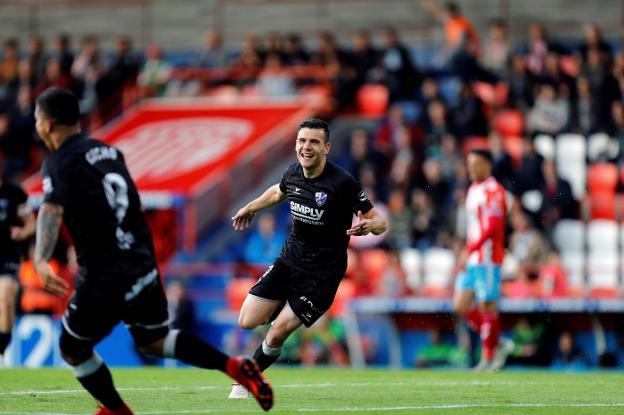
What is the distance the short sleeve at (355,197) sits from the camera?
35.4 feet

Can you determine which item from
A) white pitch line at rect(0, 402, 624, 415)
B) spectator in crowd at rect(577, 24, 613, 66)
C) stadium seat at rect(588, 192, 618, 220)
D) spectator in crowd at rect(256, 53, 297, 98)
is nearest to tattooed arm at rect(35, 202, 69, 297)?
white pitch line at rect(0, 402, 624, 415)

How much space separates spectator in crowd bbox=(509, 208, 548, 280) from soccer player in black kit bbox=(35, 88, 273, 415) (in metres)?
12.5

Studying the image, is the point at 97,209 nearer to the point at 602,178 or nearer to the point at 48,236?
the point at 48,236

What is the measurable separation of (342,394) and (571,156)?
12.9 meters

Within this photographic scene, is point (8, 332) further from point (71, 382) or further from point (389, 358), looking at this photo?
point (389, 358)

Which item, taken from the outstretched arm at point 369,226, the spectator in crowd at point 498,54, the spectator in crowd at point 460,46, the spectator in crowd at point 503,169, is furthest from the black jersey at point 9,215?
the spectator in crowd at point 498,54

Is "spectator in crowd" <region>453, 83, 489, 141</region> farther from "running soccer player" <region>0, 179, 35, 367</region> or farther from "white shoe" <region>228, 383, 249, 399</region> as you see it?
"white shoe" <region>228, 383, 249, 399</region>

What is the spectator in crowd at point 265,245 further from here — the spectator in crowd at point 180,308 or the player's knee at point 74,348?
the player's knee at point 74,348

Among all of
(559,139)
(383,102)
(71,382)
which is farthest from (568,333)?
(71,382)

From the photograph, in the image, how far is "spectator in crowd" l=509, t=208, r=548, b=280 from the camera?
66.5 feet

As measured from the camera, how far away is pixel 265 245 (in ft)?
75.8

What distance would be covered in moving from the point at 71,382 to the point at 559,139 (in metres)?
12.7

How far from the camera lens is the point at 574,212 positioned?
2197 centimetres

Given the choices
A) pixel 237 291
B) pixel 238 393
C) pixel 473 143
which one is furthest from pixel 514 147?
pixel 238 393
